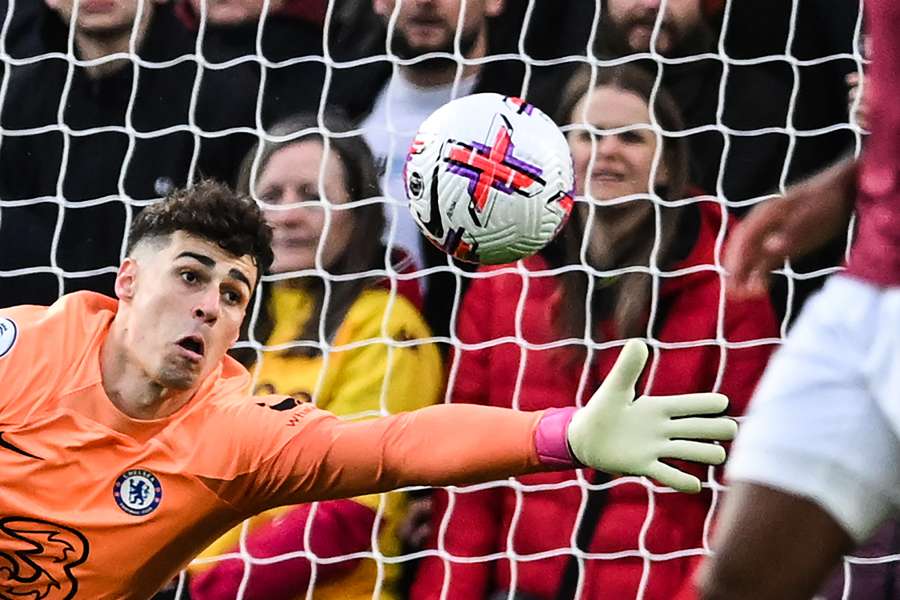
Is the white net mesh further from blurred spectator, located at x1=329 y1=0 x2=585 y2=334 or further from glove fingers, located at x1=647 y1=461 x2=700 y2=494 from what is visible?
glove fingers, located at x1=647 y1=461 x2=700 y2=494

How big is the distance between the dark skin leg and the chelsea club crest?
142cm

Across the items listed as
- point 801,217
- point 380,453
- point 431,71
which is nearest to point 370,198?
point 431,71

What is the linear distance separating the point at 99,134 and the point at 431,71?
71 cm

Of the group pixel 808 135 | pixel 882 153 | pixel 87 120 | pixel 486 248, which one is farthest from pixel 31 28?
pixel 882 153

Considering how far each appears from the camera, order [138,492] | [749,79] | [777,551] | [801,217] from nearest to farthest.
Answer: [777,551] < [801,217] < [138,492] < [749,79]

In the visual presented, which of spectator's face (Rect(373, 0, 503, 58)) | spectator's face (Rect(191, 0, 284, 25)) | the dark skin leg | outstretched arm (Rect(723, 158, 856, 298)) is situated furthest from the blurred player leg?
spectator's face (Rect(191, 0, 284, 25))

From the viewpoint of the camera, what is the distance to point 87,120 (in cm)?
342

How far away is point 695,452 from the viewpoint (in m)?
2.45

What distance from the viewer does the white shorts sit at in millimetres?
1415

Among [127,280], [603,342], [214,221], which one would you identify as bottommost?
[603,342]

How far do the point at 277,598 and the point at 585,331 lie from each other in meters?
0.76

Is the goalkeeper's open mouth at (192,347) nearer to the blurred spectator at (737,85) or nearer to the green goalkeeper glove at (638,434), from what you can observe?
the green goalkeeper glove at (638,434)

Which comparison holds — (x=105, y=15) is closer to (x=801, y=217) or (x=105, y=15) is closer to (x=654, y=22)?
(x=654, y=22)

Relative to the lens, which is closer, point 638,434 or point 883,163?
point 883,163
